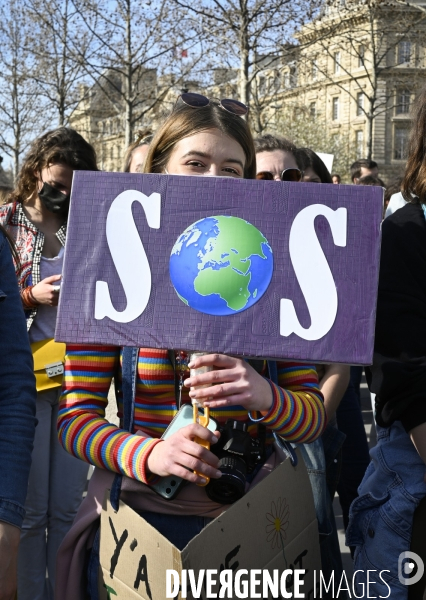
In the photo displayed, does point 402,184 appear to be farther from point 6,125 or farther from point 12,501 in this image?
point 6,125

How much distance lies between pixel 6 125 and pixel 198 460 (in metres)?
19.4

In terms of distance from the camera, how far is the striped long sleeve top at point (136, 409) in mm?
1666

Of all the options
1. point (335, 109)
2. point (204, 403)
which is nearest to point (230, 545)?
point (204, 403)

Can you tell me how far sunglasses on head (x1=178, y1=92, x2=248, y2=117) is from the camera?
78.3 inches

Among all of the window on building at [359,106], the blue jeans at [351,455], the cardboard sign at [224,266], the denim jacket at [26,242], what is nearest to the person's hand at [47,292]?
the denim jacket at [26,242]

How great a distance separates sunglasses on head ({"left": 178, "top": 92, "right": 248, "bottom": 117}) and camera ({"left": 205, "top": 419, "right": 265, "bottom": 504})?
2.85 ft

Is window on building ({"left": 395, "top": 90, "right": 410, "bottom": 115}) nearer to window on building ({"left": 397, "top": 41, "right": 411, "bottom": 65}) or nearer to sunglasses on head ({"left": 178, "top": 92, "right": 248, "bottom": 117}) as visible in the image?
window on building ({"left": 397, "top": 41, "right": 411, "bottom": 65})

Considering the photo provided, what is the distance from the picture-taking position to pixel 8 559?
Answer: 5.20 ft

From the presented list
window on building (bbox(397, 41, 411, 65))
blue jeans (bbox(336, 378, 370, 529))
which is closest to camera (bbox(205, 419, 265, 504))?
blue jeans (bbox(336, 378, 370, 529))

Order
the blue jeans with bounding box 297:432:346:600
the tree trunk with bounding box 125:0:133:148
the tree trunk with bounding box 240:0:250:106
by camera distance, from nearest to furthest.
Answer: the blue jeans with bounding box 297:432:346:600
the tree trunk with bounding box 240:0:250:106
the tree trunk with bounding box 125:0:133:148

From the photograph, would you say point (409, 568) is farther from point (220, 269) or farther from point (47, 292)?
point (47, 292)

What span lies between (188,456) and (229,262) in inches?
17.2

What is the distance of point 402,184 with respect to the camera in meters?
2.04

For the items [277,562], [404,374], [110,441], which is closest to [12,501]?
[110,441]
